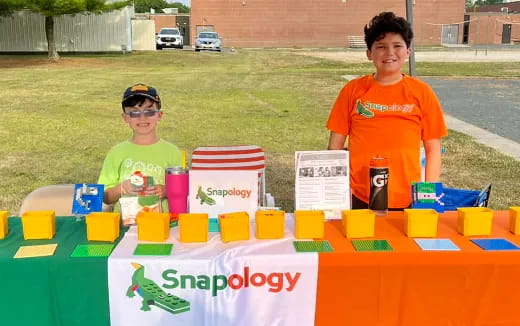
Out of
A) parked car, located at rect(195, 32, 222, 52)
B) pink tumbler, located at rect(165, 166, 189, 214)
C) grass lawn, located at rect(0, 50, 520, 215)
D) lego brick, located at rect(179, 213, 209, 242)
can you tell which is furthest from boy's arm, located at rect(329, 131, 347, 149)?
parked car, located at rect(195, 32, 222, 52)

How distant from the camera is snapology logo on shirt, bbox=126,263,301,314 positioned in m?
1.89

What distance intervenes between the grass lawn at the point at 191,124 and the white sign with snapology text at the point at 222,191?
268 cm

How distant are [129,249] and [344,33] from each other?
51.6 m

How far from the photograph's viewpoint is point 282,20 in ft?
165

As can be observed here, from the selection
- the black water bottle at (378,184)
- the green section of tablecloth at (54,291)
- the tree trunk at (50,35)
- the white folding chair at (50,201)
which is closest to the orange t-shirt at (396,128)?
the black water bottle at (378,184)

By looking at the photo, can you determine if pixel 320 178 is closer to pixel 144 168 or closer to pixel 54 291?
pixel 144 168

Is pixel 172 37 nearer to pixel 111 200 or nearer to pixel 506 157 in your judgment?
pixel 506 157

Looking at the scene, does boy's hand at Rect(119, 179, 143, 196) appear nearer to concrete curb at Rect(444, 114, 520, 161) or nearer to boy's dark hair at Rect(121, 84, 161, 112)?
boy's dark hair at Rect(121, 84, 161, 112)

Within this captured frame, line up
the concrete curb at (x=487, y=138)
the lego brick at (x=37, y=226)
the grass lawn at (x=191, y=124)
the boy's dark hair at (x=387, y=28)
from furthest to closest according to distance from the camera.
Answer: the concrete curb at (x=487, y=138) < the grass lawn at (x=191, y=124) < the boy's dark hair at (x=387, y=28) < the lego brick at (x=37, y=226)

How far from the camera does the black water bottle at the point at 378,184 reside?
2.20 m

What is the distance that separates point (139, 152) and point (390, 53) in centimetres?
132

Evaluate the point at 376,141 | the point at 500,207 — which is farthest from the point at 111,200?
the point at 500,207

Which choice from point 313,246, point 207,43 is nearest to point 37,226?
point 313,246

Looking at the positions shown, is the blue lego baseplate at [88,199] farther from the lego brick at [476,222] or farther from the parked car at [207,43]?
the parked car at [207,43]
